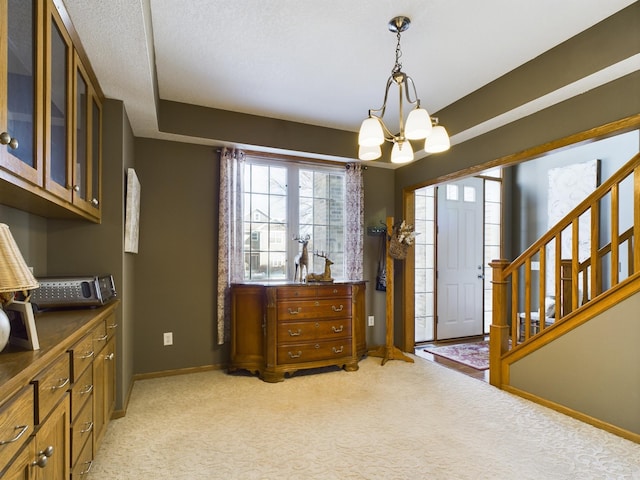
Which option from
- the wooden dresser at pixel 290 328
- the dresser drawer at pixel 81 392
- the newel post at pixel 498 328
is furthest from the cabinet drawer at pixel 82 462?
the newel post at pixel 498 328

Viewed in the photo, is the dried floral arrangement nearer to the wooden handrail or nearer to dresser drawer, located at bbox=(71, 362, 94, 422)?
the wooden handrail

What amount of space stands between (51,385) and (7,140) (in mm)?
844

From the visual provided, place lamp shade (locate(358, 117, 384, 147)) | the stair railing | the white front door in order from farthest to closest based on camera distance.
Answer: the white front door < the stair railing < lamp shade (locate(358, 117, 384, 147))

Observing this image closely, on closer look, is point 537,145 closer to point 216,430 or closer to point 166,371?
point 216,430

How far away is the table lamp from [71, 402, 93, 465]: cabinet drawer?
0.60m

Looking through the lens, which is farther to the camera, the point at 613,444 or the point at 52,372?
the point at 613,444

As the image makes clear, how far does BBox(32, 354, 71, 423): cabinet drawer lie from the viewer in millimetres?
1122

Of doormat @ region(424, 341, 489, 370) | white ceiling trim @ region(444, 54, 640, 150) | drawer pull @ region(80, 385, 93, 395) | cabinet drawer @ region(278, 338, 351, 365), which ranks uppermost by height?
white ceiling trim @ region(444, 54, 640, 150)

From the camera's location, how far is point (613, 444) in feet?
7.33

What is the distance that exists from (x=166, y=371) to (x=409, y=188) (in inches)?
132

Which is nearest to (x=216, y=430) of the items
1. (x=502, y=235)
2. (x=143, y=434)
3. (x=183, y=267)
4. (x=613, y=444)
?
(x=143, y=434)

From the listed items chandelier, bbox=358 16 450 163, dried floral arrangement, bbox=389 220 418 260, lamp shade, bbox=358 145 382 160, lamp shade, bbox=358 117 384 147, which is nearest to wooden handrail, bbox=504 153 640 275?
dried floral arrangement, bbox=389 220 418 260

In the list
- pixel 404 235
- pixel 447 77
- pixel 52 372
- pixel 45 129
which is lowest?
pixel 52 372

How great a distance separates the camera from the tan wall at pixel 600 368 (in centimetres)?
233
